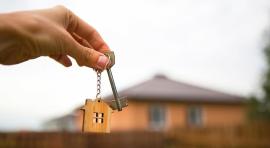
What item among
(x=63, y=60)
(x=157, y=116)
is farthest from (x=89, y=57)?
(x=157, y=116)

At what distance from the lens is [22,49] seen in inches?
36.1

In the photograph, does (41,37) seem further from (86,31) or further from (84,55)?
(86,31)

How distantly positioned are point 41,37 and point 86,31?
0.87 ft

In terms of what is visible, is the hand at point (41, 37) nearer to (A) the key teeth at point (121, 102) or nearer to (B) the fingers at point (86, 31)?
(B) the fingers at point (86, 31)

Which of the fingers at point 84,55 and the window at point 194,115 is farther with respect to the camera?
the window at point 194,115

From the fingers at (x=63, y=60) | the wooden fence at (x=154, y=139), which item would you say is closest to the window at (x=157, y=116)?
the wooden fence at (x=154, y=139)

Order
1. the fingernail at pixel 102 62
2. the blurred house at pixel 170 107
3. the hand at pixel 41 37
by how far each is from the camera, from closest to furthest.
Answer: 1. the hand at pixel 41 37
2. the fingernail at pixel 102 62
3. the blurred house at pixel 170 107

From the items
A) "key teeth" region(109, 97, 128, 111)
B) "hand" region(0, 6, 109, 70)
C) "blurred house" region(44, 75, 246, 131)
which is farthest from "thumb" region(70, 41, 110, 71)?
"blurred house" region(44, 75, 246, 131)

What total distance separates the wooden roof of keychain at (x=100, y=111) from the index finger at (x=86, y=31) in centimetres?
4

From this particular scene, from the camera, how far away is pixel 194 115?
23.5m

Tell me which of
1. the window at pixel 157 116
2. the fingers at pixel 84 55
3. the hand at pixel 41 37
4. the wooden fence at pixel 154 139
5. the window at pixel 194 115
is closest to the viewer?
the hand at pixel 41 37

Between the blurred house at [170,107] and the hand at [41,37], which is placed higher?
the blurred house at [170,107]

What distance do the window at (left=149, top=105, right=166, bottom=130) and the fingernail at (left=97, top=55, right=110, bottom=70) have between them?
21.1m

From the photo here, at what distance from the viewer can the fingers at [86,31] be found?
3.57ft
